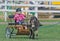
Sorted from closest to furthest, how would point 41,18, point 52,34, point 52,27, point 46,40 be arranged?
point 46,40
point 52,34
point 52,27
point 41,18

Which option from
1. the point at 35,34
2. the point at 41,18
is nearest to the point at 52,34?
the point at 35,34

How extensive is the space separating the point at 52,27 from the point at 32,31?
400cm

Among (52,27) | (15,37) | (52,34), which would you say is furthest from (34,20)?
(52,27)

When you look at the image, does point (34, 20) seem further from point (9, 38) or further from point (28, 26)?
point (9, 38)

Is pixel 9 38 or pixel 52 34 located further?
pixel 52 34

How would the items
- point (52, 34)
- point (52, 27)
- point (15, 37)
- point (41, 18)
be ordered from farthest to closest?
point (41, 18) → point (52, 27) → point (52, 34) → point (15, 37)

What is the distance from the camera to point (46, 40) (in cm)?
1088

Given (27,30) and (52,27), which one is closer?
(27,30)

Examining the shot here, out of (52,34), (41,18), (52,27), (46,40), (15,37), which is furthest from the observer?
(41,18)

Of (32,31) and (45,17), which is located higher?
(32,31)

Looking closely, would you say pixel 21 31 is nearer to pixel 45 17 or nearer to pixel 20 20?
pixel 20 20

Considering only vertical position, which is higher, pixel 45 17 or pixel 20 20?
pixel 20 20

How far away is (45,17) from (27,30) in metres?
8.33

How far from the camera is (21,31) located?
11.1m
